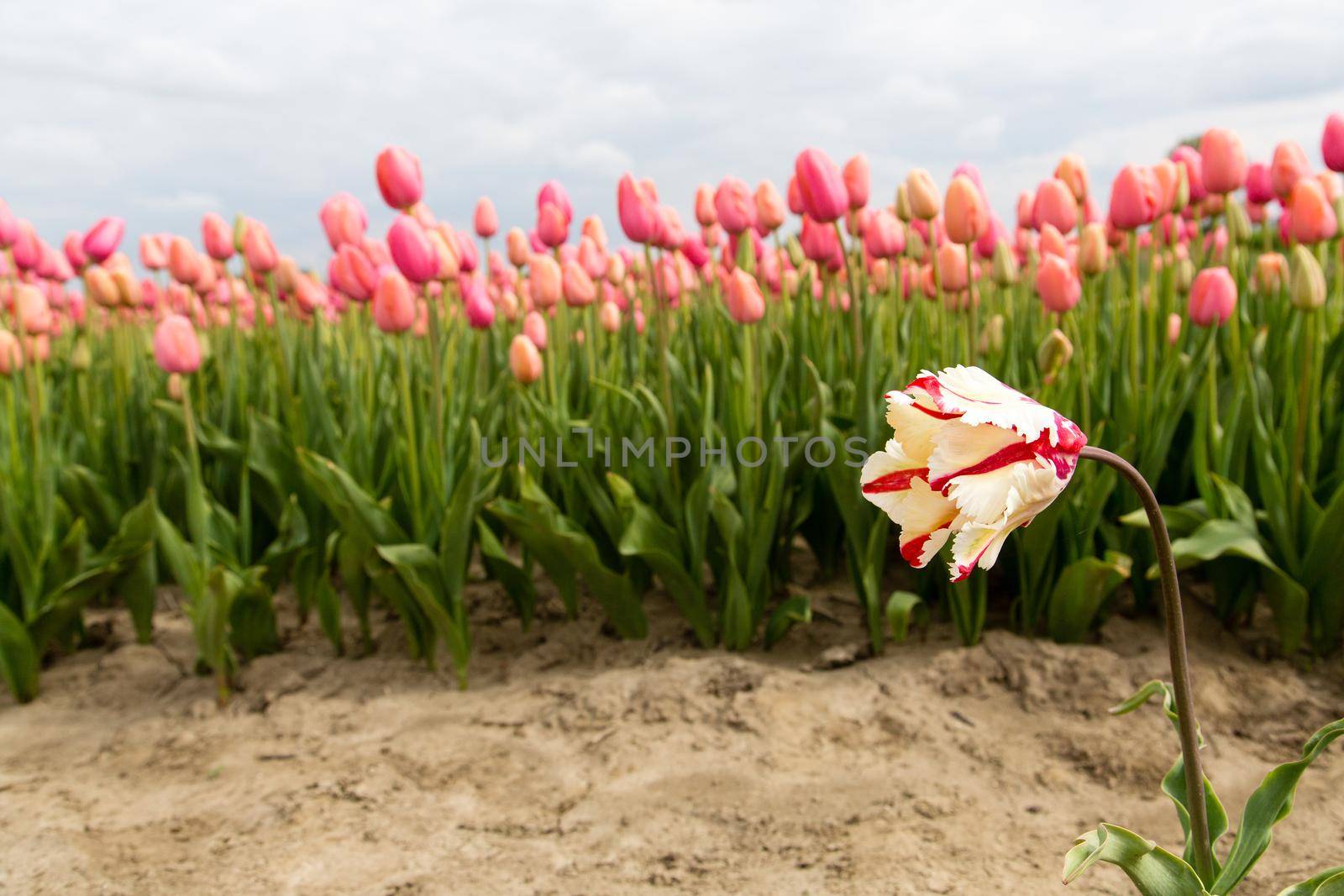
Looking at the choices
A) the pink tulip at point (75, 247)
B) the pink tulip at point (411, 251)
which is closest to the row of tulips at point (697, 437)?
the pink tulip at point (411, 251)

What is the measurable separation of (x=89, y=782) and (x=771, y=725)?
5.51ft

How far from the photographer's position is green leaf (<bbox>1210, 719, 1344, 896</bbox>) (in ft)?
4.13

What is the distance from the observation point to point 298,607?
340cm

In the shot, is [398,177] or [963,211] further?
[398,177]

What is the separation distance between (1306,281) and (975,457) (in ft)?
6.74

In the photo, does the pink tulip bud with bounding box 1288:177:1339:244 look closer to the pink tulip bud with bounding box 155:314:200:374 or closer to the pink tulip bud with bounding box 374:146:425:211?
the pink tulip bud with bounding box 374:146:425:211

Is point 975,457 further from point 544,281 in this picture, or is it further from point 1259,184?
point 1259,184

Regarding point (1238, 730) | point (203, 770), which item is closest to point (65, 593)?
point (203, 770)

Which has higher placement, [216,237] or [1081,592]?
[216,237]

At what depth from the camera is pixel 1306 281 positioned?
2500 millimetres

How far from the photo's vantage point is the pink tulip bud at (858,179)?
2.91 meters

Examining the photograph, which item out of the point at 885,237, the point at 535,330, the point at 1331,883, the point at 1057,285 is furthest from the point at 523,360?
the point at 1331,883

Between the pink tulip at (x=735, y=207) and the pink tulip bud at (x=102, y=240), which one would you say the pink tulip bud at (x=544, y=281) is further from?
the pink tulip bud at (x=102, y=240)

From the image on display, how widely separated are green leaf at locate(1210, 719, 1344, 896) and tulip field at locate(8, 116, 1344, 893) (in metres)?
1.06
